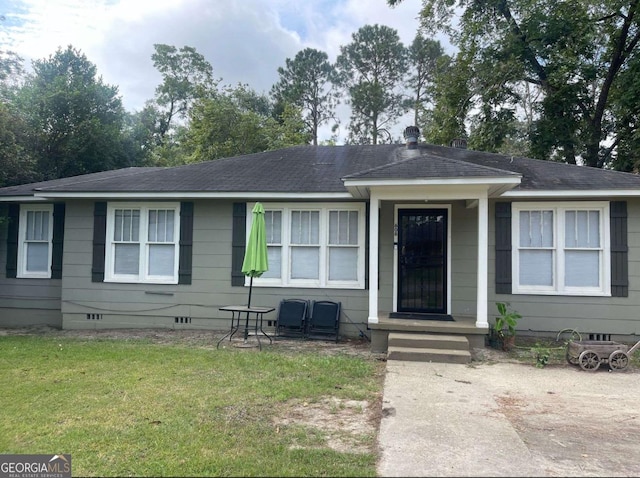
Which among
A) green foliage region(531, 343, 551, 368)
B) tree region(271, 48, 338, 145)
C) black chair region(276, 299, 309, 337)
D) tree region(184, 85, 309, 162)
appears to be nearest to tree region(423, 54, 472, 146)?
tree region(184, 85, 309, 162)

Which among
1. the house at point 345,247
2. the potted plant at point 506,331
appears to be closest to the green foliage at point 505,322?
the potted plant at point 506,331

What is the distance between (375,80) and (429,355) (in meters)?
22.0

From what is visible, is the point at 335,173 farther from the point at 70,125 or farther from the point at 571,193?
the point at 70,125

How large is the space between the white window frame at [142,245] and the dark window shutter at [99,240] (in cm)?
7

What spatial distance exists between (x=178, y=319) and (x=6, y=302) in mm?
3941

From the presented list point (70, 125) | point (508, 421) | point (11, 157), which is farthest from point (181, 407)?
point (70, 125)

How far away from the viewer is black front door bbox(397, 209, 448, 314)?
23.2ft

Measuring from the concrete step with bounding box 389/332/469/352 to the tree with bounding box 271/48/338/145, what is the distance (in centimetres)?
2219

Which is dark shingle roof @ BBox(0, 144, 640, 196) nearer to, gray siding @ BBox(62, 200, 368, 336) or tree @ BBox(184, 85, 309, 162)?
gray siding @ BBox(62, 200, 368, 336)

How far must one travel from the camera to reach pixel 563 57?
13398 mm

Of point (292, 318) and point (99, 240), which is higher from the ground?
point (99, 240)

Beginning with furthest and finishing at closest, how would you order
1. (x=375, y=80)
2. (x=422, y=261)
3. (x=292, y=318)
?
(x=375, y=80) < (x=422, y=261) < (x=292, y=318)

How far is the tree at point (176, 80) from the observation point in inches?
1103

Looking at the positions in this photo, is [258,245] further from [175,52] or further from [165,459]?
[175,52]
